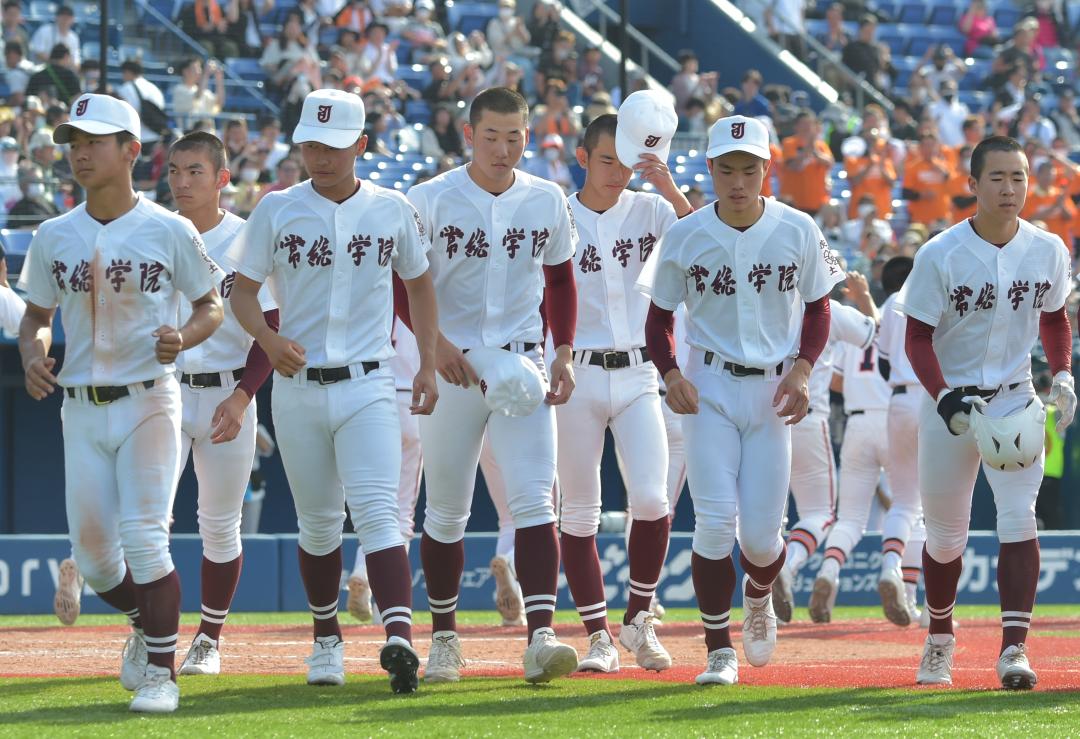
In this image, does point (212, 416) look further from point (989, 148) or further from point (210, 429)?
point (989, 148)

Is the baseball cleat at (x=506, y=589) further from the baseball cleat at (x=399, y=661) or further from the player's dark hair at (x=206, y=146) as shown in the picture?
the baseball cleat at (x=399, y=661)

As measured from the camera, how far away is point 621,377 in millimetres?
8047

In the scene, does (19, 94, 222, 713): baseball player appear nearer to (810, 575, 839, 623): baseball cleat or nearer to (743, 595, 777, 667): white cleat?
(743, 595, 777, 667): white cleat

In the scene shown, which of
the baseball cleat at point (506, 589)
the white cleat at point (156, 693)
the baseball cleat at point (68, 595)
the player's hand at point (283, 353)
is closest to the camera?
the white cleat at point (156, 693)

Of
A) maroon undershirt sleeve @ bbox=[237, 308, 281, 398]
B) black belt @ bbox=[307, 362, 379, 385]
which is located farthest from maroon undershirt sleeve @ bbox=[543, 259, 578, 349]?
maroon undershirt sleeve @ bbox=[237, 308, 281, 398]

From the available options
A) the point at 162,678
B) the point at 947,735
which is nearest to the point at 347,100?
the point at 162,678

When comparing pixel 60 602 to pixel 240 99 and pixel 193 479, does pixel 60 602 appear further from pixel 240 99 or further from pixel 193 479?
pixel 240 99

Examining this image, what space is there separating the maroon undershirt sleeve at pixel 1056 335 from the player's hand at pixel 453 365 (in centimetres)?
235

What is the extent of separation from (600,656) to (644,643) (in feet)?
0.97

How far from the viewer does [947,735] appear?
18.9 feet

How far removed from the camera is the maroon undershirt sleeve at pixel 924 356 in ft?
22.8

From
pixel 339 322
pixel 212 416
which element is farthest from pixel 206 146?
pixel 339 322

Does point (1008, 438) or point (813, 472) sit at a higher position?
point (1008, 438)

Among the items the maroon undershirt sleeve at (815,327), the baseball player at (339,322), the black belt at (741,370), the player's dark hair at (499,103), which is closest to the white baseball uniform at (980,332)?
the maroon undershirt sleeve at (815,327)
